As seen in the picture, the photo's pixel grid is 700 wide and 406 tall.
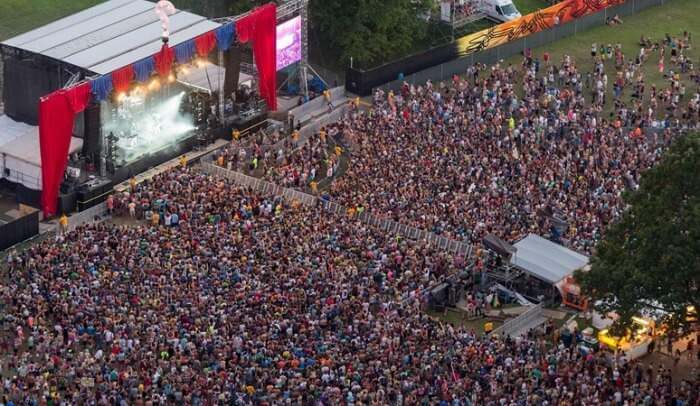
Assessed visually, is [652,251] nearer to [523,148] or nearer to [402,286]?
[402,286]

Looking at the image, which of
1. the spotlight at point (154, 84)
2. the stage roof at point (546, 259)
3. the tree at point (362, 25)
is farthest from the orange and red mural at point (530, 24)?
the stage roof at point (546, 259)

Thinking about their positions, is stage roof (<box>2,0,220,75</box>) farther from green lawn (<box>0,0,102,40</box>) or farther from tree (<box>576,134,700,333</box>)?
tree (<box>576,134,700,333</box>)

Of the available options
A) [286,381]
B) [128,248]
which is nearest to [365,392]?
[286,381]

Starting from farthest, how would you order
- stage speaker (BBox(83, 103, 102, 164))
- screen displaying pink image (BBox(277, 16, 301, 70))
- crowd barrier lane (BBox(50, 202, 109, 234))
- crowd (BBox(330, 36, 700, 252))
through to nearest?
screen displaying pink image (BBox(277, 16, 301, 70)), stage speaker (BBox(83, 103, 102, 164)), crowd barrier lane (BBox(50, 202, 109, 234)), crowd (BBox(330, 36, 700, 252))

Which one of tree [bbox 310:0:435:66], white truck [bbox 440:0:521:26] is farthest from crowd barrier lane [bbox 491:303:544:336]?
white truck [bbox 440:0:521:26]

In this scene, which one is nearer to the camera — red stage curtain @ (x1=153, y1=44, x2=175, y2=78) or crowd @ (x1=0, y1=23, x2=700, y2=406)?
crowd @ (x1=0, y1=23, x2=700, y2=406)

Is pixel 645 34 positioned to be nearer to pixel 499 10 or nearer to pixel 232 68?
pixel 499 10

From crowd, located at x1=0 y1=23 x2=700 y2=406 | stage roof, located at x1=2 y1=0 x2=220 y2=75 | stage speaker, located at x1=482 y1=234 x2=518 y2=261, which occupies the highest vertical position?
stage roof, located at x1=2 y1=0 x2=220 y2=75
